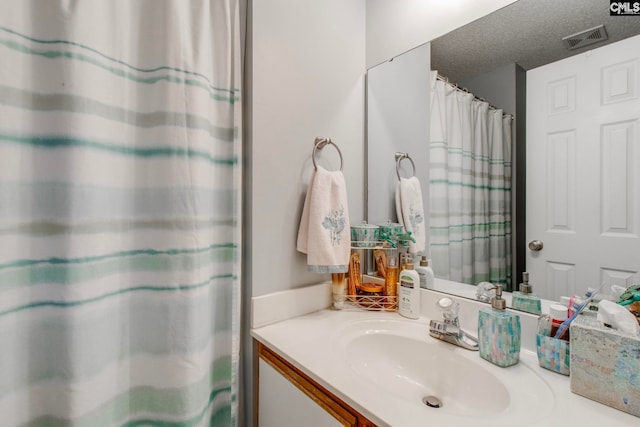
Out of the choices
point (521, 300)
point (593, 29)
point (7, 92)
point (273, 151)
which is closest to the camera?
point (7, 92)

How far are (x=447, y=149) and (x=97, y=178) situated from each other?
1.09 m

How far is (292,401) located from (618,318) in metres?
0.78

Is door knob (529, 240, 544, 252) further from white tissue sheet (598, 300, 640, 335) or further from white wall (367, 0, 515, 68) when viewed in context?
white wall (367, 0, 515, 68)

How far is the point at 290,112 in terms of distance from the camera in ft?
3.61

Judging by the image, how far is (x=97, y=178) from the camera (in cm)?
76

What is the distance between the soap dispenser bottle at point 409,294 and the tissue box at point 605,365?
1.56 feet

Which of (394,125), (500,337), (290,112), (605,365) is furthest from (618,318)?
(290,112)

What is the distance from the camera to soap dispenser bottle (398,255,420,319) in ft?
3.57

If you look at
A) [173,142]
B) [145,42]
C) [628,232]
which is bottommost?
[628,232]

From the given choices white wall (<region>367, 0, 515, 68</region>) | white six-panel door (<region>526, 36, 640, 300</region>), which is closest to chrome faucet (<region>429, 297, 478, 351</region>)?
white six-panel door (<region>526, 36, 640, 300</region>)

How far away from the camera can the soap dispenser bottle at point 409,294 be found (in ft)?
3.57

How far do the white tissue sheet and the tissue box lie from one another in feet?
0.07

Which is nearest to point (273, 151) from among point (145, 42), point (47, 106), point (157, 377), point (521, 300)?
point (145, 42)

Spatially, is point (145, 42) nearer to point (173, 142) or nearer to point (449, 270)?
point (173, 142)
